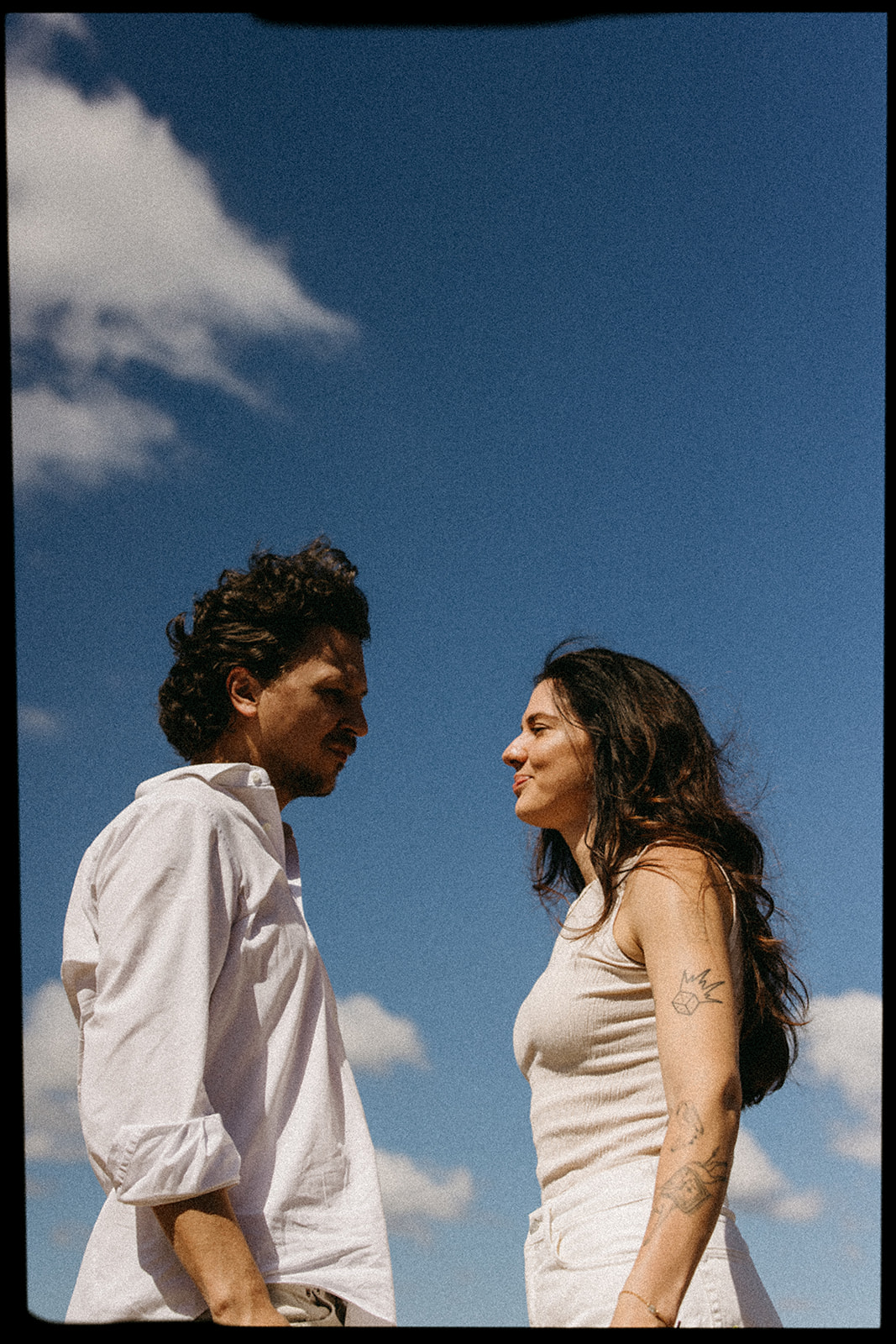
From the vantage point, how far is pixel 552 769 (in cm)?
371

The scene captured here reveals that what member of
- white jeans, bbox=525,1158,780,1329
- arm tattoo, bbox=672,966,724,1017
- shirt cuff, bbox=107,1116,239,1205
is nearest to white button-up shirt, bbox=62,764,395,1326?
shirt cuff, bbox=107,1116,239,1205

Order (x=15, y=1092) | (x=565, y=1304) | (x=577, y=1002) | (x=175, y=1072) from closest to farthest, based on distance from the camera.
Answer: (x=15, y=1092), (x=175, y=1072), (x=565, y=1304), (x=577, y=1002)

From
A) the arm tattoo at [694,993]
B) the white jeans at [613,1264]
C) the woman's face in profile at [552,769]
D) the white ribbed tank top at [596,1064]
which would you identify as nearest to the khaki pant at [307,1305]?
the white jeans at [613,1264]

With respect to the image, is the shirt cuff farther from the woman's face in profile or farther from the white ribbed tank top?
the woman's face in profile

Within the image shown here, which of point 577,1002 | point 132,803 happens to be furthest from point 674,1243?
point 132,803

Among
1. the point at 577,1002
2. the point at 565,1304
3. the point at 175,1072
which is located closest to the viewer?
the point at 175,1072

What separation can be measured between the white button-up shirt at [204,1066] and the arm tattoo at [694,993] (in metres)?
0.82

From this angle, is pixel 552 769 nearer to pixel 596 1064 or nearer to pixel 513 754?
pixel 513 754

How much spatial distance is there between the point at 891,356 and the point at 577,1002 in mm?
1705

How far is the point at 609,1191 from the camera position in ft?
9.52

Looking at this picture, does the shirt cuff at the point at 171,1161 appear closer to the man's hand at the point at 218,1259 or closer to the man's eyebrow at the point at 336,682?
the man's hand at the point at 218,1259

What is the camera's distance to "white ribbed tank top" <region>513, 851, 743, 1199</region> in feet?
9.78

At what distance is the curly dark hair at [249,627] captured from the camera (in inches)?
149

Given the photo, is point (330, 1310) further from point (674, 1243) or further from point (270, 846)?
point (270, 846)
